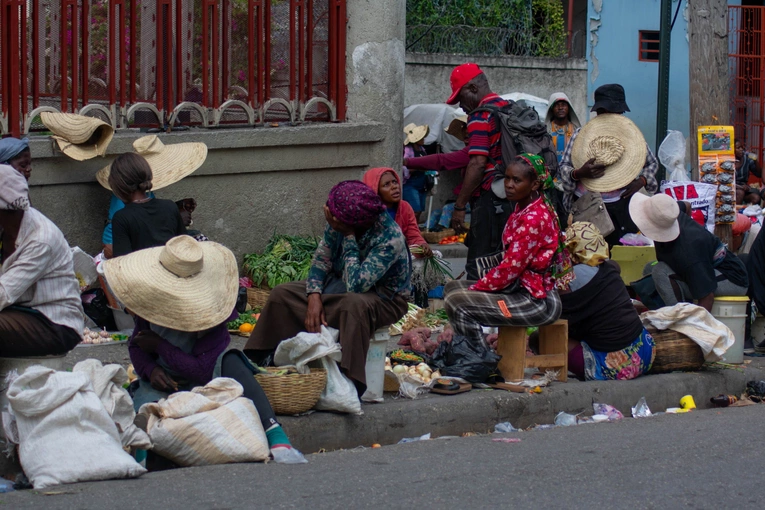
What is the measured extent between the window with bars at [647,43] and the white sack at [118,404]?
48.0 ft

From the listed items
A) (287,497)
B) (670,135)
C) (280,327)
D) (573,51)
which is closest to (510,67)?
(573,51)

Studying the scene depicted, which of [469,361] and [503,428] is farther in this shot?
[469,361]

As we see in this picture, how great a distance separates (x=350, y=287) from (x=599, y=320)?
172 cm

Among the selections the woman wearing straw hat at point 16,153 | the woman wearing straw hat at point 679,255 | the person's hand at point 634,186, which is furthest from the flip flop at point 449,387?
the woman wearing straw hat at point 16,153

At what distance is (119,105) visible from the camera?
8.03m

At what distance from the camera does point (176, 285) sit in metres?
5.29

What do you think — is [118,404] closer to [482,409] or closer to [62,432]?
[62,432]

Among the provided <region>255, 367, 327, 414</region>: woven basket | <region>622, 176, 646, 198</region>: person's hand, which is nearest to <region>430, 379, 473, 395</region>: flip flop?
<region>255, 367, 327, 414</region>: woven basket

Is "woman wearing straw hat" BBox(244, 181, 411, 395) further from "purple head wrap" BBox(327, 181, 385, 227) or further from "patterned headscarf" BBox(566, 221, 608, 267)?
"patterned headscarf" BBox(566, 221, 608, 267)

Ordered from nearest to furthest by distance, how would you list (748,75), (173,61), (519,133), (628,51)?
(519,133) < (173,61) < (748,75) < (628,51)

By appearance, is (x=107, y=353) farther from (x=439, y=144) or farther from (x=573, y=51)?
(x=573, y=51)

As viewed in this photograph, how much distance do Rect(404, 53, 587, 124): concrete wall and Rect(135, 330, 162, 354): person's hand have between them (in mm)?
10098

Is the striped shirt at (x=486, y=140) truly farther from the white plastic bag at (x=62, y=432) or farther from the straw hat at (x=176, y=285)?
the white plastic bag at (x=62, y=432)

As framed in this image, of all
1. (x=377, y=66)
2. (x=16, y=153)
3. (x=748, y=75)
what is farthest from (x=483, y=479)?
(x=748, y=75)
